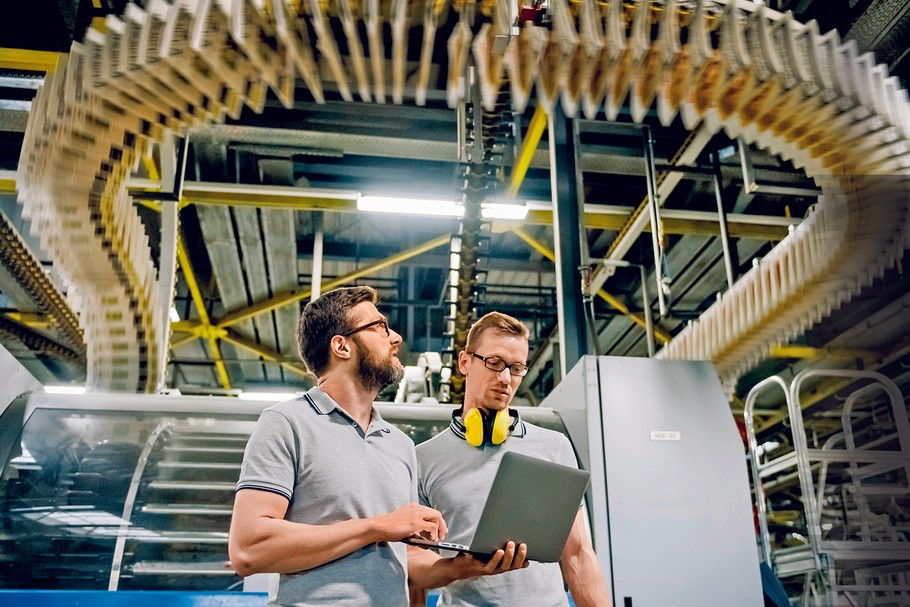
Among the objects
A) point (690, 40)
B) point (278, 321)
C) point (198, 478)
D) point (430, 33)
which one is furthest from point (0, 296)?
point (690, 40)

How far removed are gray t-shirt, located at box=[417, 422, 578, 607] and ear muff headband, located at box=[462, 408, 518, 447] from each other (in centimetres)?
3

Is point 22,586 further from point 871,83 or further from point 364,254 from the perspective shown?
point 364,254

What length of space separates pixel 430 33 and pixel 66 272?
1.95 m

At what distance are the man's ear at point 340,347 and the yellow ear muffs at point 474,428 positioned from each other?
0.45 metres

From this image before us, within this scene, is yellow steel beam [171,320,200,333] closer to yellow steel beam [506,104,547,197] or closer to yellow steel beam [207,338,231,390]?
yellow steel beam [207,338,231,390]

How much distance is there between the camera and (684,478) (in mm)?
3012

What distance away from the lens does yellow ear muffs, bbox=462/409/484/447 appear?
6.58 ft

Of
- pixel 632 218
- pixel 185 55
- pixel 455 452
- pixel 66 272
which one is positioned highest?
pixel 632 218

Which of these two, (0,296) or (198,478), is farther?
(0,296)

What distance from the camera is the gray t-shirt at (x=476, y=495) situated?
1.79 m

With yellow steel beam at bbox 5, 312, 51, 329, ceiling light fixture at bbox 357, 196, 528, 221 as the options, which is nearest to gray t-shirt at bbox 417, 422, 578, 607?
ceiling light fixture at bbox 357, 196, 528, 221

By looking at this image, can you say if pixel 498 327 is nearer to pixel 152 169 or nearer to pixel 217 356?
pixel 152 169

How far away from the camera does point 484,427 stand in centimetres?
204

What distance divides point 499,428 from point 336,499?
2.22ft
